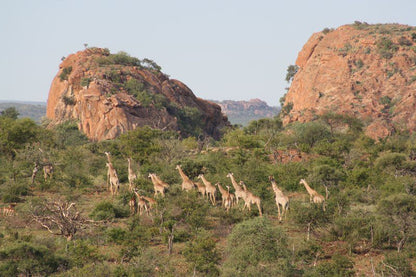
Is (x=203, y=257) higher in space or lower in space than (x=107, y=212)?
higher

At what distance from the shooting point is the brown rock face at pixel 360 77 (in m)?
59.8

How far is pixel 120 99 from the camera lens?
51.8m

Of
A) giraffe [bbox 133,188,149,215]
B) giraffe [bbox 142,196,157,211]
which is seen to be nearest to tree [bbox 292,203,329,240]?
giraffe [bbox 142,196,157,211]

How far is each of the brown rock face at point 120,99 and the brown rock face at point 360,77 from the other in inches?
466

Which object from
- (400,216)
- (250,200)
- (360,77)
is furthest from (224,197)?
(360,77)

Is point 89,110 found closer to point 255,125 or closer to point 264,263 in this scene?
point 255,125

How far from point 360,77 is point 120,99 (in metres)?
30.3

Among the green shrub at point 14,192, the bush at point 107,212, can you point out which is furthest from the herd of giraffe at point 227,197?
the green shrub at point 14,192

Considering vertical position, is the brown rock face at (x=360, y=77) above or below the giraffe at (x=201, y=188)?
above

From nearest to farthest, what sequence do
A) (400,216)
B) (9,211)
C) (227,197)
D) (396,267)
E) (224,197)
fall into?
(396,267), (400,216), (9,211), (227,197), (224,197)

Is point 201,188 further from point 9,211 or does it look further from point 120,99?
point 120,99

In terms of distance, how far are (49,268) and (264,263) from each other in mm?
5197

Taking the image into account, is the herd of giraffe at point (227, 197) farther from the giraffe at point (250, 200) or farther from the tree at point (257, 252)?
the tree at point (257, 252)

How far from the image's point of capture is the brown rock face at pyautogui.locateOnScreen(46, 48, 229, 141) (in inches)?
2021
